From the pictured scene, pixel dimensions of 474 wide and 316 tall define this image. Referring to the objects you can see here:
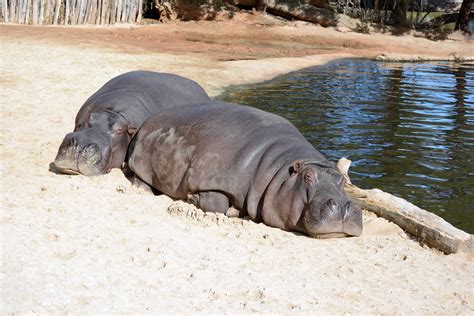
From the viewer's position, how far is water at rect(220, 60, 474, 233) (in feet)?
21.7

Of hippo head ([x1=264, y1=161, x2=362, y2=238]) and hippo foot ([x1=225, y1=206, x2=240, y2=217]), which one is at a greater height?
hippo head ([x1=264, y1=161, x2=362, y2=238])

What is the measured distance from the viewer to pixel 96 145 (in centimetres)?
549

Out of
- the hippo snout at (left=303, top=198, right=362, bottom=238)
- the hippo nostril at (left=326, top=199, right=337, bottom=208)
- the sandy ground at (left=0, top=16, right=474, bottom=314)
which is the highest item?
the hippo nostril at (left=326, top=199, right=337, bottom=208)

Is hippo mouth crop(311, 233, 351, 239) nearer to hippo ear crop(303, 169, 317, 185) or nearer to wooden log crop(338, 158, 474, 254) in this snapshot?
hippo ear crop(303, 169, 317, 185)

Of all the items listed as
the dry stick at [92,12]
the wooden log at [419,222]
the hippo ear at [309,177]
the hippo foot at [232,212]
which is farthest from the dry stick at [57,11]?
the hippo ear at [309,177]

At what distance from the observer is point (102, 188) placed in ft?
17.3

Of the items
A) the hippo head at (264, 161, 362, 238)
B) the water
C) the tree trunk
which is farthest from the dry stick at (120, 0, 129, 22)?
the hippo head at (264, 161, 362, 238)

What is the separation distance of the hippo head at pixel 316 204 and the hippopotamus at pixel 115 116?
5.60ft

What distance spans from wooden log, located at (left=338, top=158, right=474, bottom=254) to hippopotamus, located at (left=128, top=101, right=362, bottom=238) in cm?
45

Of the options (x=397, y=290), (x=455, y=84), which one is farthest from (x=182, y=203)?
(x=455, y=84)

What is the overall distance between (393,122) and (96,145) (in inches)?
210

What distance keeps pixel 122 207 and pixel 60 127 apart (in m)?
2.73

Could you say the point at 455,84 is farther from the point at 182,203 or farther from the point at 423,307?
the point at 423,307

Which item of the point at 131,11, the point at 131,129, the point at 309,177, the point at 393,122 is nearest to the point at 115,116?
the point at 131,129
